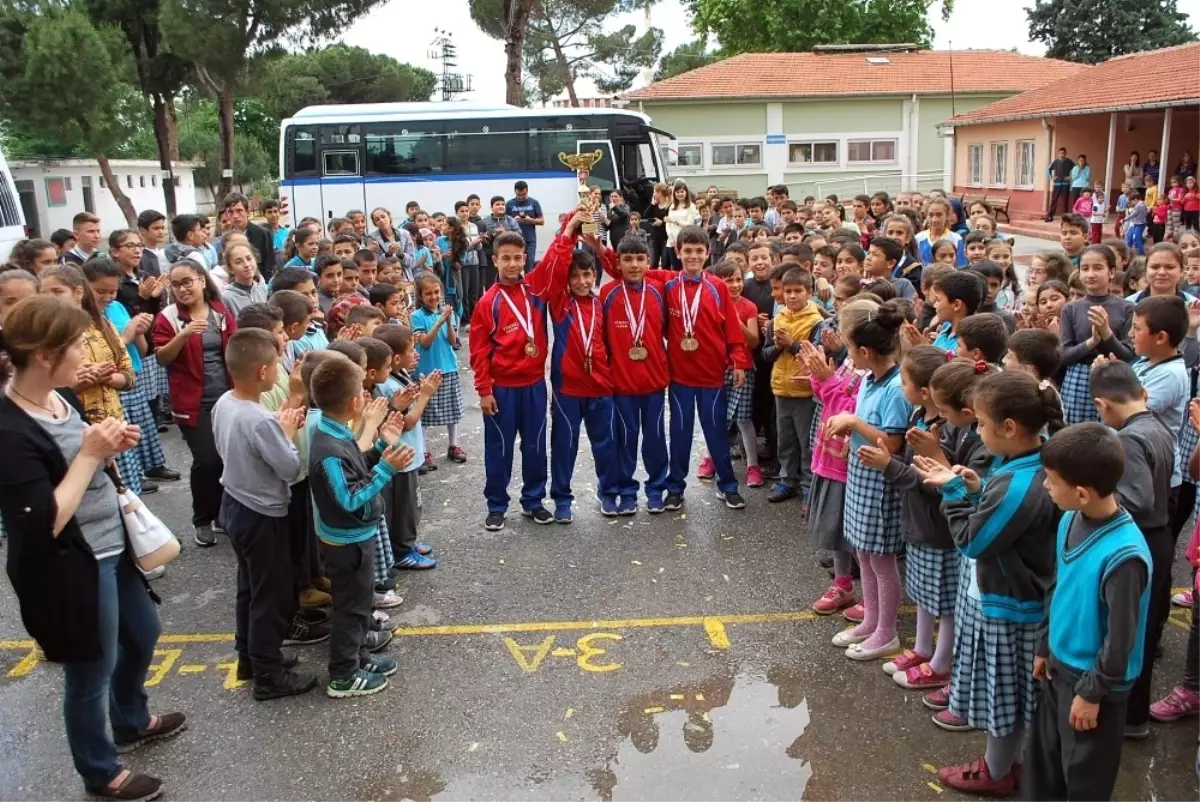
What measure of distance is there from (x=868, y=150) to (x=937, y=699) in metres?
31.2

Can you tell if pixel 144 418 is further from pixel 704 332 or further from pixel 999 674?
pixel 999 674

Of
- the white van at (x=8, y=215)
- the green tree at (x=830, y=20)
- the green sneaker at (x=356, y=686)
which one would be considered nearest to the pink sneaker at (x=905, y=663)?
the green sneaker at (x=356, y=686)

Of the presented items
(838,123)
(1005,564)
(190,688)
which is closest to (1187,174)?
(838,123)

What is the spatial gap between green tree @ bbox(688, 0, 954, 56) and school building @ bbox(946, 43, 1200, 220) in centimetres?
1290

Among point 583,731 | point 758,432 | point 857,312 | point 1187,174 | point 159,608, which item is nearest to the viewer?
point 583,731

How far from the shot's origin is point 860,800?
129 inches

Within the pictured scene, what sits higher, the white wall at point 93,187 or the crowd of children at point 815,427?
the white wall at point 93,187

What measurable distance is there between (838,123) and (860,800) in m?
31.6

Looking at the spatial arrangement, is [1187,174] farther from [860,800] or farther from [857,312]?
[860,800]

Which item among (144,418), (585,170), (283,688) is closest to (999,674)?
(283,688)

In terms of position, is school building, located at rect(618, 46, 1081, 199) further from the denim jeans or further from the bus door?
the denim jeans

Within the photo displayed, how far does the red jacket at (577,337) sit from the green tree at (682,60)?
161 feet

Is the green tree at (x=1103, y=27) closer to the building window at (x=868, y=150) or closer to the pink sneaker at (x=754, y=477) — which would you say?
the building window at (x=868, y=150)

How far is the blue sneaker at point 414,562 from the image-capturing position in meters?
5.36
